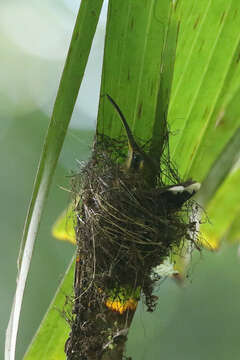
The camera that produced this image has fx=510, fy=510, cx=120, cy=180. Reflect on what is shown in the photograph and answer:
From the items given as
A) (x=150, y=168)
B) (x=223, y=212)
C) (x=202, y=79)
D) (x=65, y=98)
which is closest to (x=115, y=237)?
(x=150, y=168)

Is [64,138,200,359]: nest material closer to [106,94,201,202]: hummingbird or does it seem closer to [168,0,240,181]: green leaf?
[106,94,201,202]: hummingbird

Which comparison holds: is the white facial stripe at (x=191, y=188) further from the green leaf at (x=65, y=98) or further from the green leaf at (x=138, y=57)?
the green leaf at (x=65, y=98)

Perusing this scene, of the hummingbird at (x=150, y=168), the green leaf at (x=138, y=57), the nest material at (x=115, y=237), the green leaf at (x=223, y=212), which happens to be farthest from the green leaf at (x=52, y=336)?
the green leaf at (x=223, y=212)

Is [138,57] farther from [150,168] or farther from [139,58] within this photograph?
[150,168]

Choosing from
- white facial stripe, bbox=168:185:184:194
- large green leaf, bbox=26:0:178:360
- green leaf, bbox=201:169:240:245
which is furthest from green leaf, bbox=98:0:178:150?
green leaf, bbox=201:169:240:245

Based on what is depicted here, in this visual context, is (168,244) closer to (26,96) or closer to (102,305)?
(102,305)

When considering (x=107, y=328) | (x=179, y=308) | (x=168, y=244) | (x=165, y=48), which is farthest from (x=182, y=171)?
(x=179, y=308)
